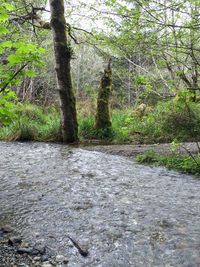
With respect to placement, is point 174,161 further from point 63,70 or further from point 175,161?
point 63,70

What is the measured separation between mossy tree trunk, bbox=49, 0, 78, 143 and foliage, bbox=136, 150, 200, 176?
3.07 meters

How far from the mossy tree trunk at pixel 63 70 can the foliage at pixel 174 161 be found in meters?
3.07

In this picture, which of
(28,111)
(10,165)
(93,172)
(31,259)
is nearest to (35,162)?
(10,165)

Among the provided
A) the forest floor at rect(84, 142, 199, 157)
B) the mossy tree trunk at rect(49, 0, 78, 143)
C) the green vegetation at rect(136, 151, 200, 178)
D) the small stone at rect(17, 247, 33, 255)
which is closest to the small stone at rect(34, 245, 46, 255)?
the small stone at rect(17, 247, 33, 255)

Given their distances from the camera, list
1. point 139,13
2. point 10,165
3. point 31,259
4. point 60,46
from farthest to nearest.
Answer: point 60,46
point 10,165
point 139,13
point 31,259

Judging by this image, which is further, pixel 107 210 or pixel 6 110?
pixel 107 210

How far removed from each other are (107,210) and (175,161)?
3.05 m

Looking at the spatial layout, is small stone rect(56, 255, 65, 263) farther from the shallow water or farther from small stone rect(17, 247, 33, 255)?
small stone rect(17, 247, 33, 255)

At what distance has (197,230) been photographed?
11.7ft

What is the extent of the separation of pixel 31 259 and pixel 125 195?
7.13ft

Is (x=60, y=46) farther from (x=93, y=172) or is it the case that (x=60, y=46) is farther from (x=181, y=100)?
Answer: (x=181, y=100)

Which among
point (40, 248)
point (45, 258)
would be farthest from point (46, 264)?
point (40, 248)

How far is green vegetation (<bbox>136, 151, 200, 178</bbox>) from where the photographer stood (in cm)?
627

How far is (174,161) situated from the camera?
22.3 feet
